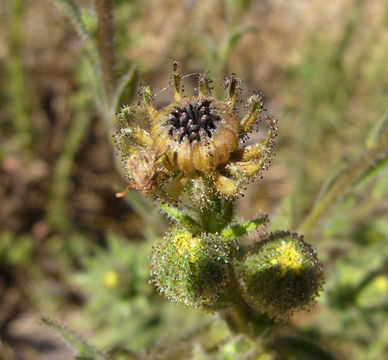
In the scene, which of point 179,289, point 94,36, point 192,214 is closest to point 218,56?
point 94,36

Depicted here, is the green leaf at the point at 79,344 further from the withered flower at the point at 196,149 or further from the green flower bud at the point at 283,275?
the withered flower at the point at 196,149

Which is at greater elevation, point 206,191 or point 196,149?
point 196,149

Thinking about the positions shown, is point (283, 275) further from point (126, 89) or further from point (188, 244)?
point (126, 89)

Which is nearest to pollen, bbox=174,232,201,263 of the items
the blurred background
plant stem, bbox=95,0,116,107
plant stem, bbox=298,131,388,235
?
plant stem, bbox=95,0,116,107

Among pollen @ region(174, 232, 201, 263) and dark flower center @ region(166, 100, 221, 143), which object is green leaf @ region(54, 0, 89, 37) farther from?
pollen @ region(174, 232, 201, 263)

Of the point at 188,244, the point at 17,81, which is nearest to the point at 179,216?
the point at 188,244
